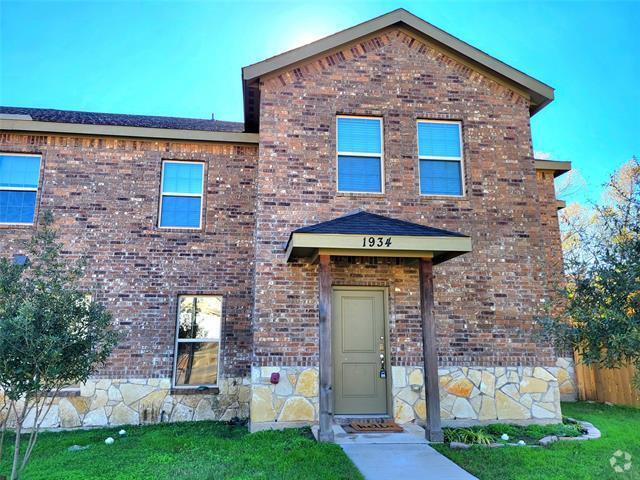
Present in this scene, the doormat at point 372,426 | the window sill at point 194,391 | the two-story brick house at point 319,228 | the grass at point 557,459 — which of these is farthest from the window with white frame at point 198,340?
the grass at point 557,459

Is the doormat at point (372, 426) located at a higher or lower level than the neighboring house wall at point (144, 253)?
lower

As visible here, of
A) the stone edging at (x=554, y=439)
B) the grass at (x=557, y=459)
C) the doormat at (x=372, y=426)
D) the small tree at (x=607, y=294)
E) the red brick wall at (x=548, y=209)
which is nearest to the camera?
the small tree at (x=607, y=294)

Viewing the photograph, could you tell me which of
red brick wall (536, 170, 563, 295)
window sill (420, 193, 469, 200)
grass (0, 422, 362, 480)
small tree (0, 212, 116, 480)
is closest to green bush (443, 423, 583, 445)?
grass (0, 422, 362, 480)

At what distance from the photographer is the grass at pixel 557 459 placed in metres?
5.23

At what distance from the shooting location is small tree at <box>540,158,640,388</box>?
11.6 feet

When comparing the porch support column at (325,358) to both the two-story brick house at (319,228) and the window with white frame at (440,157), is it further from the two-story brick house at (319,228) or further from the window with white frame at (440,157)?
the window with white frame at (440,157)

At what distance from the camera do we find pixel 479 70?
29.9ft

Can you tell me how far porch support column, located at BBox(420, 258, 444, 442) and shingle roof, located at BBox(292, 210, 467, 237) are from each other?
53 centimetres

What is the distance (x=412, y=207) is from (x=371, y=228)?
1723 millimetres

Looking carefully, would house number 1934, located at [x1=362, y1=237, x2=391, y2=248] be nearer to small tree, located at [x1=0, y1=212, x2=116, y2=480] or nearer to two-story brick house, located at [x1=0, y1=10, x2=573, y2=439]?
two-story brick house, located at [x1=0, y1=10, x2=573, y2=439]

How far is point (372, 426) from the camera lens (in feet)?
23.8

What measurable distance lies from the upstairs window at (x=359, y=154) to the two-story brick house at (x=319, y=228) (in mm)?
38

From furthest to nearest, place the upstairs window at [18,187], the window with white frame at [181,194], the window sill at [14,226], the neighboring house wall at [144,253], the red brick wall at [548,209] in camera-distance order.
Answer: the red brick wall at [548,209] → the window with white frame at [181,194] → the upstairs window at [18,187] → the window sill at [14,226] → the neighboring house wall at [144,253]

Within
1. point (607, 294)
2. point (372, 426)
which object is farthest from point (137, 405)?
point (607, 294)
